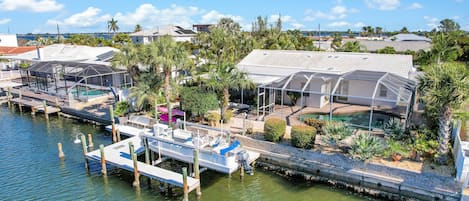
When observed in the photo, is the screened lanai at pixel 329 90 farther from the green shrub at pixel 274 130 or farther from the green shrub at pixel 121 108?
the green shrub at pixel 121 108

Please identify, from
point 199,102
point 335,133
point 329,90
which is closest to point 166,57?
point 199,102

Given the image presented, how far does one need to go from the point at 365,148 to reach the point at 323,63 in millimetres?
12167

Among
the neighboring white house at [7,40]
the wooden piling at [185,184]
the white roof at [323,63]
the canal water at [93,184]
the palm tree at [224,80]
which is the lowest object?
the canal water at [93,184]

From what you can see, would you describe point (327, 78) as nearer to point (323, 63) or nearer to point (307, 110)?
point (307, 110)

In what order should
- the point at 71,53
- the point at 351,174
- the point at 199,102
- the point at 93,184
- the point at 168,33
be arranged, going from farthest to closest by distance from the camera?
the point at 168,33
the point at 71,53
the point at 199,102
the point at 93,184
the point at 351,174

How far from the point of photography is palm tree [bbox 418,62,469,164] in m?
13.5

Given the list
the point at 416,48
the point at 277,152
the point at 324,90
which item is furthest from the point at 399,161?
the point at 416,48

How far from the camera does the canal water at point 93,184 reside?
47.8 feet

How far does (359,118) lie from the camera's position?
20.6 metres

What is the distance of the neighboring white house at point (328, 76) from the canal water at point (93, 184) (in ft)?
23.4

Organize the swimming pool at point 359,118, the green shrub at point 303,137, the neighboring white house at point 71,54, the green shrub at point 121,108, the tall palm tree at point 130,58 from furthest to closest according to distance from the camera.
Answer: the neighboring white house at point 71,54
the green shrub at point 121,108
the tall palm tree at point 130,58
the swimming pool at point 359,118
the green shrub at point 303,137

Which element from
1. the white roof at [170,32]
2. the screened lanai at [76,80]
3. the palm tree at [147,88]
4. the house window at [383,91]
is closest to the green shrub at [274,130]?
the palm tree at [147,88]

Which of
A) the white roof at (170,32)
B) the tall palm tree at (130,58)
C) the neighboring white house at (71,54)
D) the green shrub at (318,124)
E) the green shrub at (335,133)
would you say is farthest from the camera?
the white roof at (170,32)

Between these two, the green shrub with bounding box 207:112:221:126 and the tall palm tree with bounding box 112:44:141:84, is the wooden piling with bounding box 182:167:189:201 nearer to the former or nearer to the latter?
the green shrub with bounding box 207:112:221:126
